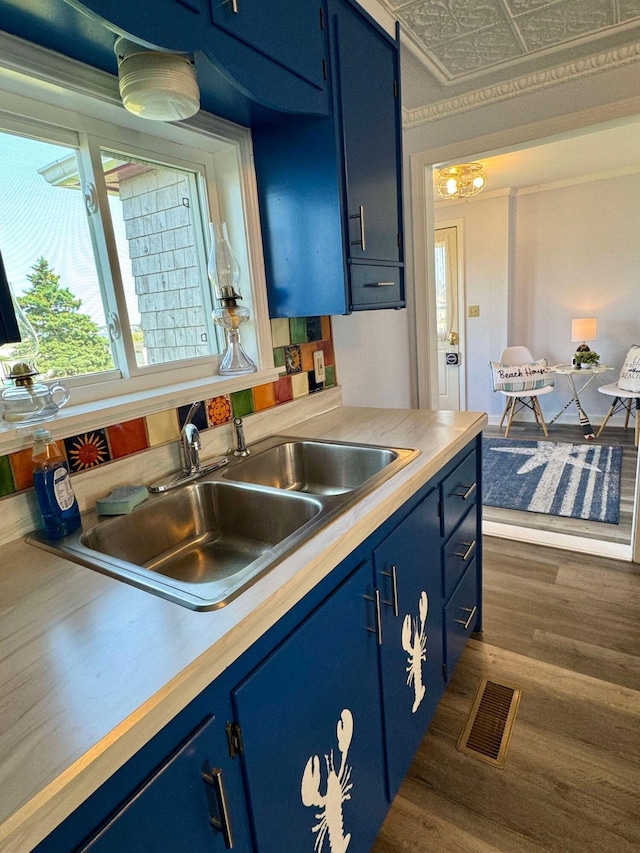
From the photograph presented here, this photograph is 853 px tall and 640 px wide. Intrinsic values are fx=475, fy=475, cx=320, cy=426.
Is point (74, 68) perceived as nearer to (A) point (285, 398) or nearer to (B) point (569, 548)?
(A) point (285, 398)

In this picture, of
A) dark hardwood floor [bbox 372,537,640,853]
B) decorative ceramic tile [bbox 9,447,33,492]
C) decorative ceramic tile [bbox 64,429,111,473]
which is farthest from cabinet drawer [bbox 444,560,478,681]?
decorative ceramic tile [bbox 9,447,33,492]

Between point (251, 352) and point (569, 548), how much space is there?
2008mm

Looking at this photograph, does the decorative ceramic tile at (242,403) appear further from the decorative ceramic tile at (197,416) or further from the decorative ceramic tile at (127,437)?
the decorative ceramic tile at (127,437)

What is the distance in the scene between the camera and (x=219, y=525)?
1256mm

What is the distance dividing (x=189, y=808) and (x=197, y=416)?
960 millimetres

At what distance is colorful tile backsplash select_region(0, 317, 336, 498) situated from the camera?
1019 millimetres

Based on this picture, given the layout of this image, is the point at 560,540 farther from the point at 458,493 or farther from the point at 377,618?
the point at 377,618

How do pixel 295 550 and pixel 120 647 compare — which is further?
pixel 295 550

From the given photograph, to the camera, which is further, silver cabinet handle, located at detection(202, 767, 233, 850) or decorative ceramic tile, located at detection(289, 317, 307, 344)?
decorative ceramic tile, located at detection(289, 317, 307, 344)

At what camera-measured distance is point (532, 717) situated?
1.57 m

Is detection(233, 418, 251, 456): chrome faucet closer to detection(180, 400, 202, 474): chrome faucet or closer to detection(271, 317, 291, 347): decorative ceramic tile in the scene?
detection(180, 400, 202, 474): chrome faucet

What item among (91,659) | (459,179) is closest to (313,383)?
(91,659)

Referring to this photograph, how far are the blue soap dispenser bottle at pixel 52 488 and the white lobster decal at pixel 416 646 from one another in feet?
2.77

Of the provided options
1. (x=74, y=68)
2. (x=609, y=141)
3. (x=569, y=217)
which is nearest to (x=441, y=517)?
(x=74, y=68)
